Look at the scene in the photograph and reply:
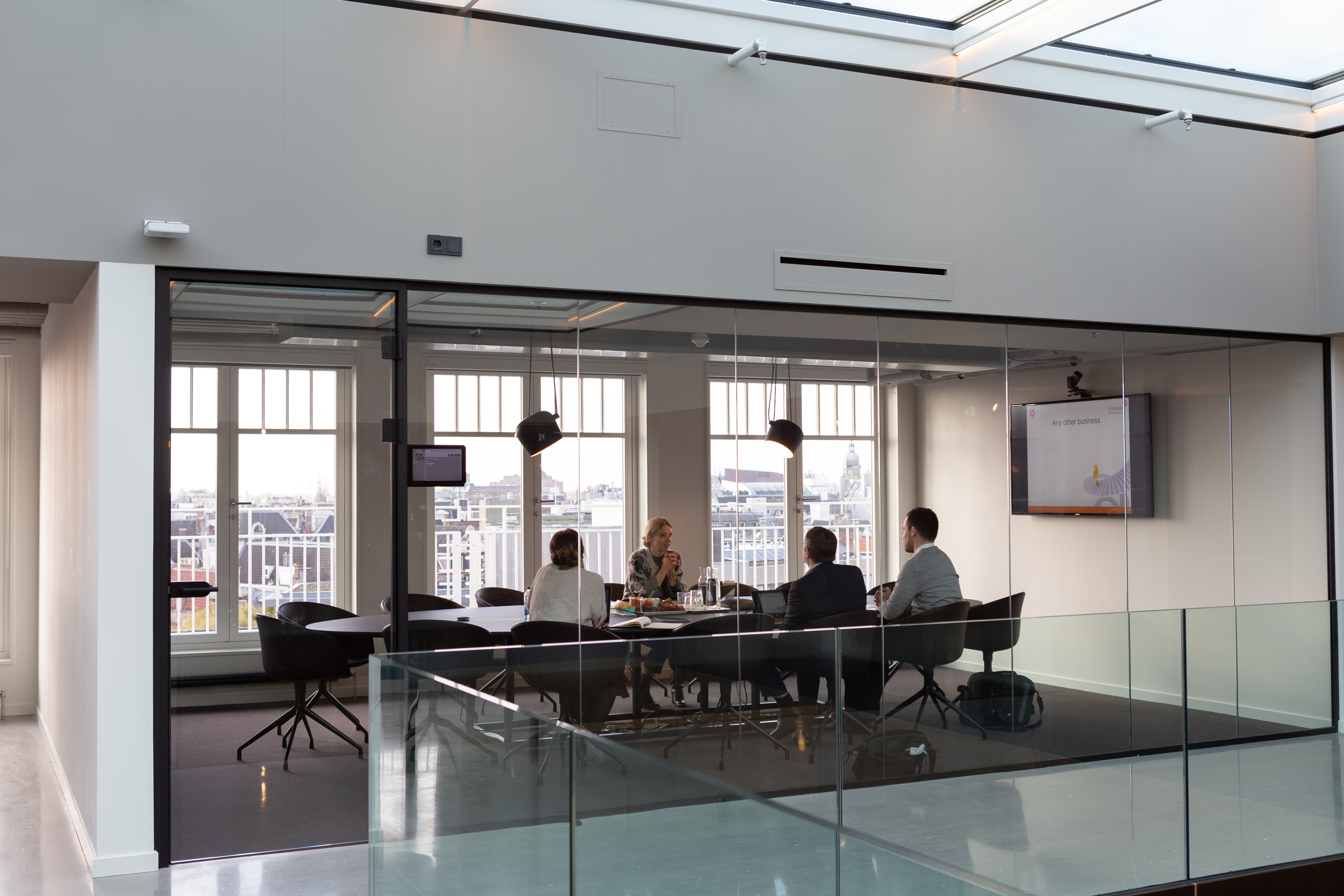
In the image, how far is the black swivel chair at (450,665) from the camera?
345 cm

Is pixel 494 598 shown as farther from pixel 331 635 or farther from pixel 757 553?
pixel 757 553

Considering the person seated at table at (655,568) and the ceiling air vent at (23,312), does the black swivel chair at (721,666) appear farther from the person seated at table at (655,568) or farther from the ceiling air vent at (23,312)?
the ceiling air vent at (23,312)

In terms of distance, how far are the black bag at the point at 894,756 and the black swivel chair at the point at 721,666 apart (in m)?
0.56

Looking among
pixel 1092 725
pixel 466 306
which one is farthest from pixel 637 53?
pixel 1092 725

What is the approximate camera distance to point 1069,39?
6703mm

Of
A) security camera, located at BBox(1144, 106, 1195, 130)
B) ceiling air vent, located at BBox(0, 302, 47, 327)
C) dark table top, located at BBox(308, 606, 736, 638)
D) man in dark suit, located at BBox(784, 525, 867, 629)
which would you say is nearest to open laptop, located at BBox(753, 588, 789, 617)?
man in dark suit, located at BBox(784, 525, 867, 629)

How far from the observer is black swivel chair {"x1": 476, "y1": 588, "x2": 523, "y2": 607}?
18.1 feet

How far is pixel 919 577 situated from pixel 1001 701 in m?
1.69

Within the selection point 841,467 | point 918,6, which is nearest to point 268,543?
point 841,467

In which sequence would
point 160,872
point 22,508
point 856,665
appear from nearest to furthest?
point 856,665 → point 160,872 → point 22,508

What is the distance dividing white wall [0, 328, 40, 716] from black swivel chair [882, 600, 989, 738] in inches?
269

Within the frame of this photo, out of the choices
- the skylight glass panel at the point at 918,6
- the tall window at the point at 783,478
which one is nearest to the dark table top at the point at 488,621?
the tall window at the point at 783,478

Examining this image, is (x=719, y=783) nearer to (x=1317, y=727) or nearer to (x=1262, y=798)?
(x=1262, y=798)

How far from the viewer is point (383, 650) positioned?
5.36m
